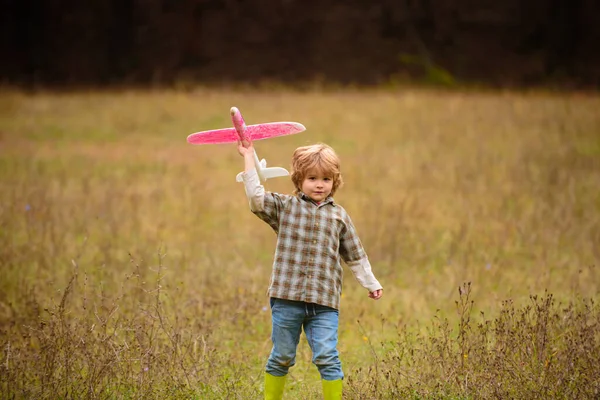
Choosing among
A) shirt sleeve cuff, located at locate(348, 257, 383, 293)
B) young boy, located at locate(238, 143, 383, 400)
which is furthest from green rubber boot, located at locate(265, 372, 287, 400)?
shirt sleeve cuff, located at locate(348, 257, 383, 293)

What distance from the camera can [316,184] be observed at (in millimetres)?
4301

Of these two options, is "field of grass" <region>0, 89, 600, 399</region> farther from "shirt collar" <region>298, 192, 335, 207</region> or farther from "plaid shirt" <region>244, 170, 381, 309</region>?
"shirt collar" <region>298, 192, 335, 207</region>

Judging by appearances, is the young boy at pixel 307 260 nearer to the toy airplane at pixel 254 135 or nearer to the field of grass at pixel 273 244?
the toy airplane at pixel 254 135

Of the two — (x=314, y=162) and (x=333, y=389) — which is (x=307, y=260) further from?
(x=333, y=389)

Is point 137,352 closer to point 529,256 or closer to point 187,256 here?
point 187,256

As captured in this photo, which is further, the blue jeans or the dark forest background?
the dark forest background

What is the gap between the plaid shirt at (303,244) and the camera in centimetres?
424

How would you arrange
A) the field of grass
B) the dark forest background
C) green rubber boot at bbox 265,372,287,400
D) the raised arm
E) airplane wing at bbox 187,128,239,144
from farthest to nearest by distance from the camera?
the dark forest background, the field of grass, green rubber boot at bbox 265,372,287,400, airplane wing at bbox 187,128,239,144, the raised arm

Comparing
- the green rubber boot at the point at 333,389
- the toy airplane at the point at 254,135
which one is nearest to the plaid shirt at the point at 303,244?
the toy airplane at the point at 254,135

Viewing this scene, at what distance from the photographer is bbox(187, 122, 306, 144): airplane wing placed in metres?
4.32

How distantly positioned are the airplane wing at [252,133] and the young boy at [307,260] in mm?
84

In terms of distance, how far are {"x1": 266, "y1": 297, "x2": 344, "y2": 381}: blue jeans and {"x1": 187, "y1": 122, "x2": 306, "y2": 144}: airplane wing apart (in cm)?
95

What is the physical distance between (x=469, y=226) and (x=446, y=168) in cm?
337

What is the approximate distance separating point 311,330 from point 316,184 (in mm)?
826
